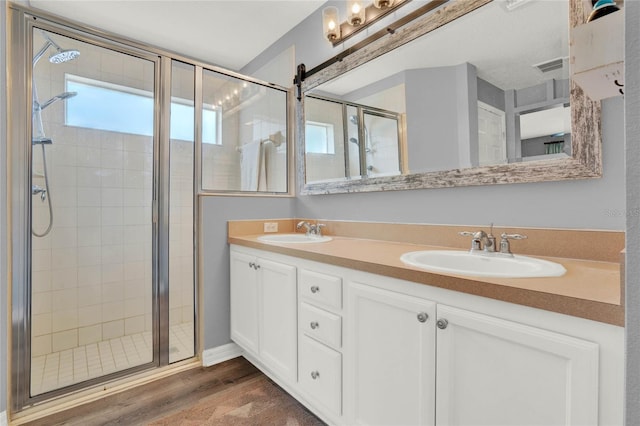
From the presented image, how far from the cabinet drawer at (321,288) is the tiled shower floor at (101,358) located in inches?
43.0

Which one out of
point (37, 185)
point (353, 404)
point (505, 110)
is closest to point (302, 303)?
point (353, 404)

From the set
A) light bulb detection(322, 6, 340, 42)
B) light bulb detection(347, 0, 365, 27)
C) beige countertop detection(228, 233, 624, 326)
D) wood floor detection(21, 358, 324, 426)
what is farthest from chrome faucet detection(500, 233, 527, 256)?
light bulb detection(322, 6, 340, 42)

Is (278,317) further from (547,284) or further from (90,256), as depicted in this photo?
(90,256)

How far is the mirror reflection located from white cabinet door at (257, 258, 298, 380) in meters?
0.80

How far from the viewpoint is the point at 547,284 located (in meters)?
0.77

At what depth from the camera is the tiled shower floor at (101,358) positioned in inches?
67.3

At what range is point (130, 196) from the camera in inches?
80.3

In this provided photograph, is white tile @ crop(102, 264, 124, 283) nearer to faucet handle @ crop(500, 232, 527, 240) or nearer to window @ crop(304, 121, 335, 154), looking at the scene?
window @ crop(304, 121, 335, 154)

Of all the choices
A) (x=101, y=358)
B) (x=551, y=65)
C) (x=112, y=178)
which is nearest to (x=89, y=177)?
(x=112, y=178)

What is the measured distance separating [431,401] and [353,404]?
0.38m

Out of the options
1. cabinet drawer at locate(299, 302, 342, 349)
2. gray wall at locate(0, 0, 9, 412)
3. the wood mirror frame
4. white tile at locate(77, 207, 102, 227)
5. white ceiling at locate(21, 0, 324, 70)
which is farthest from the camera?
white ceiling at locate(21, 0, 324, 70)

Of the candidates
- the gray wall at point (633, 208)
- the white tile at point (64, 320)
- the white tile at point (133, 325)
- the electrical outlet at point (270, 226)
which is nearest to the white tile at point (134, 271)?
the white tile at point (133, 325)

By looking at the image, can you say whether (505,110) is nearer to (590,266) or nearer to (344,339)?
(590,266)

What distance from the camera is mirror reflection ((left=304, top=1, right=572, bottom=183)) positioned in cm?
116
